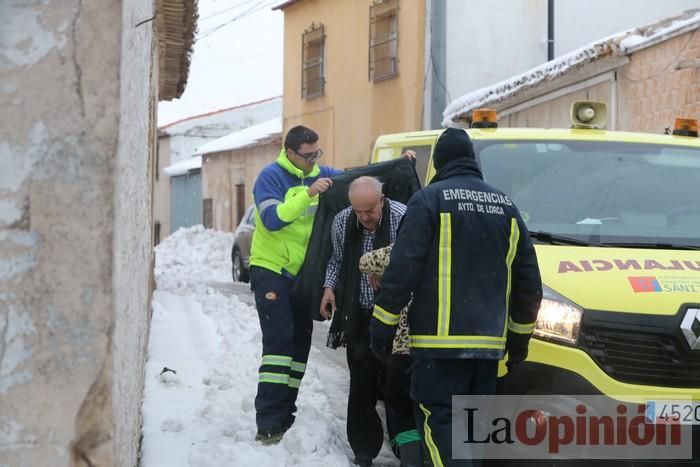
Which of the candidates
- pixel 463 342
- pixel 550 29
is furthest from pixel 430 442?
pixel 550 29

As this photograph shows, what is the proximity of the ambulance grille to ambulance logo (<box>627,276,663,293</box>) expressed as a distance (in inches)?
8.1

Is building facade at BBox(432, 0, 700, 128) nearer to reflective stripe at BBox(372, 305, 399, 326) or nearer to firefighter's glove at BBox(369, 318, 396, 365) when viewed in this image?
firefighter's glove at BBox(369, 318, 396, 365)

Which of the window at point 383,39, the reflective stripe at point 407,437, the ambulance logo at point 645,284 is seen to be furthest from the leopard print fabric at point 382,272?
the window at point 383,39

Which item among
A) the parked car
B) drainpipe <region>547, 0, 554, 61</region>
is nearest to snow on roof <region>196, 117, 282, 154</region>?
the parked car

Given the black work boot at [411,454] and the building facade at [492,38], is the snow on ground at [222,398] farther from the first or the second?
the building facade at [492,38]

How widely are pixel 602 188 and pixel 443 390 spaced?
1.86 meters

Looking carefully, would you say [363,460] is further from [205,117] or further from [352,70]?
[205,117]

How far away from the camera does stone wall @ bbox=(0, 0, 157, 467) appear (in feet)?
7.95

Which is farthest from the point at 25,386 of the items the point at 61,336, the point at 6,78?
the point at 6,78

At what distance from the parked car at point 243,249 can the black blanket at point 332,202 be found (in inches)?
460

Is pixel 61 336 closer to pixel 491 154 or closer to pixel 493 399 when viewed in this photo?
pixel 493 399

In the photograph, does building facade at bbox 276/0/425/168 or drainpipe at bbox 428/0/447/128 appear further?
building facade at bbox 276/0/425/168

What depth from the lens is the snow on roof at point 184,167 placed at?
3734 cm

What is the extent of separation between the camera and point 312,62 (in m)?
23.9
